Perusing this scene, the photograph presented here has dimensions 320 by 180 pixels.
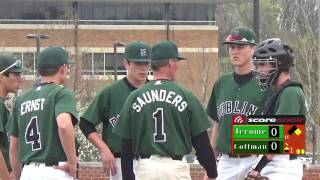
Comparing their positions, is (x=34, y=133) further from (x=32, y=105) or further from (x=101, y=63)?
(x=101, y=63)

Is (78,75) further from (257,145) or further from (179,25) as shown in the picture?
(257,145)

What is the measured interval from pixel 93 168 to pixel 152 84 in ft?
31.5

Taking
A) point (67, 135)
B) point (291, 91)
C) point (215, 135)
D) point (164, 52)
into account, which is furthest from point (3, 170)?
point (291, 91)

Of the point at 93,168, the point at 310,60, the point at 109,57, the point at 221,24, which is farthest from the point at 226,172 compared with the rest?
the point at 221,24

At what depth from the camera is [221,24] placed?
210 ft

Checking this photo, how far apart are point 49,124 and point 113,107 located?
1325mm

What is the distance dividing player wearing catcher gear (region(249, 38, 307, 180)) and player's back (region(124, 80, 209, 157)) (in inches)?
28.8

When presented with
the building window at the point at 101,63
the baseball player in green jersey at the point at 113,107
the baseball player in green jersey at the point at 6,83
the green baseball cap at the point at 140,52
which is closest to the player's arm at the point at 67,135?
the baseball player in green jersey at the point at 113,107

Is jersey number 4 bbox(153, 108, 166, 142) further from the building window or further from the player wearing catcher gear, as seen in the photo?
the building window

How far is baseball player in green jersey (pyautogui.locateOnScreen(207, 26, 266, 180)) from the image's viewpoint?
26.9ft

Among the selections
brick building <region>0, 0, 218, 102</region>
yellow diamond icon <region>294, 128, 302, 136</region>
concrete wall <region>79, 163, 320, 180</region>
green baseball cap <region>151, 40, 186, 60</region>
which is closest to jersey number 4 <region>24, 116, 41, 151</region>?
green baseball cap <region>151, 40, 186, 60</region>

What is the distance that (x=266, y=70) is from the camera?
746cm

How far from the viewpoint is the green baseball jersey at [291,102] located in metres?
7.05
